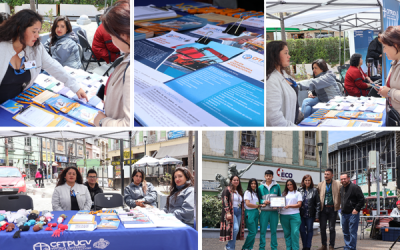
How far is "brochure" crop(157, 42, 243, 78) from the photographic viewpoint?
10.5 feet

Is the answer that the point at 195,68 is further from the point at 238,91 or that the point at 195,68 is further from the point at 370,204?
the point at 370,204

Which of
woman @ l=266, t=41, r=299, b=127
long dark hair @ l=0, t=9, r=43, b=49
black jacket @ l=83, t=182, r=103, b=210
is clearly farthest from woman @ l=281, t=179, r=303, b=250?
long dark hair @ l=0, t=9, r=43, b=49

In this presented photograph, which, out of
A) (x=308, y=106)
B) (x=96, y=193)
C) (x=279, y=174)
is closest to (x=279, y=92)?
(x=308, y=106)

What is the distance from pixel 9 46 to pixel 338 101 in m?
2.94

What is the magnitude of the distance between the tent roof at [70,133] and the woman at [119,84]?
203 mm

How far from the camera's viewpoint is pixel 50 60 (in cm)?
323

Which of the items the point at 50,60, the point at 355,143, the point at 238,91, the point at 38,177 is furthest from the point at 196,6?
the point at 38,177

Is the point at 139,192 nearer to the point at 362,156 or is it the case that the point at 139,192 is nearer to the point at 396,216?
the point at 362,156

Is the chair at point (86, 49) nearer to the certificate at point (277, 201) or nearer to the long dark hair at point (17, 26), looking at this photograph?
the long dark hair at point (17, 26)

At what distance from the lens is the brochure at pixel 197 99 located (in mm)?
3205

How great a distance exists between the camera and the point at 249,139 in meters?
3.97

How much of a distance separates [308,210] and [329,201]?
0.85 ft

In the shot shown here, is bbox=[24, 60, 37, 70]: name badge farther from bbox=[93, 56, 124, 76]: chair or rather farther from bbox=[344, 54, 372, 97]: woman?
bbox=[344, 54, 372, 97]: woman

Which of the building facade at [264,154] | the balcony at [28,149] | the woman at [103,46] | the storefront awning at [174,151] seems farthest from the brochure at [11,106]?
the building facade at [264,154]
